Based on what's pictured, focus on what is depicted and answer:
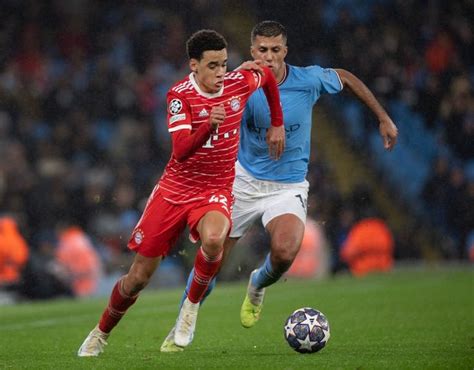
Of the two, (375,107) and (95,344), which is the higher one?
(375,107)

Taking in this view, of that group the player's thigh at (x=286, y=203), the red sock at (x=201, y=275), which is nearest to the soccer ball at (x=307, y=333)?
the red sock at (x=201, y=275)

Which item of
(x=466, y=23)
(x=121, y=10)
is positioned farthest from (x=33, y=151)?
(x=466, y=23)

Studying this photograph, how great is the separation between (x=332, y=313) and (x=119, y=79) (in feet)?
32.1

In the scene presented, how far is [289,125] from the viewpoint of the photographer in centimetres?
848

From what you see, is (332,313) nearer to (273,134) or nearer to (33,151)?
(273,134)

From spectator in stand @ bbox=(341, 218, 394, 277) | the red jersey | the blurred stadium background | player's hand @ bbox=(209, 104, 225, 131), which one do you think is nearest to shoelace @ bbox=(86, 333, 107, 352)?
the red jersey

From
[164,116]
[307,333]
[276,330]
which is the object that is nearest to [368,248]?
[164,116]

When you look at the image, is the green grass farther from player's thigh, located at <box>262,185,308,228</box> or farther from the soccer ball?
player's thigh, located at <box>262,185,308,228</box>

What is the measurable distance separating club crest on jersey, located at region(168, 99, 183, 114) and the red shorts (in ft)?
2.10

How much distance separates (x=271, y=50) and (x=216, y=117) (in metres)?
1.86

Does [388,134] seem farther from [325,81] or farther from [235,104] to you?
[235,104]

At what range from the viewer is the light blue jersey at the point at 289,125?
845 cm

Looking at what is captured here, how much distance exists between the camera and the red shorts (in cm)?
731

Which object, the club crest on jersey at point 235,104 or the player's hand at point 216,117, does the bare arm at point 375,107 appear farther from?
the player's hand at point 216,117
